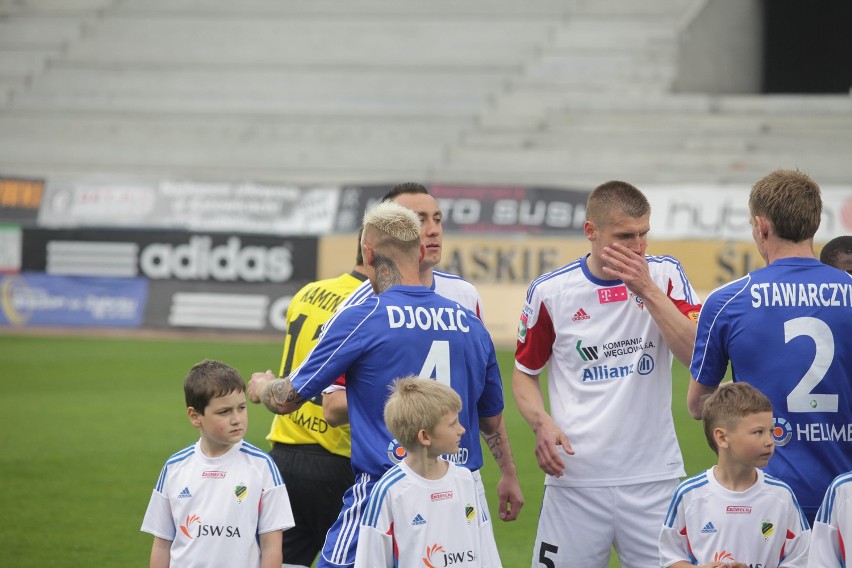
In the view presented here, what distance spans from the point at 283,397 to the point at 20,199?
24167 mm

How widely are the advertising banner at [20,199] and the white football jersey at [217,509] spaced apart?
23561 millimetres

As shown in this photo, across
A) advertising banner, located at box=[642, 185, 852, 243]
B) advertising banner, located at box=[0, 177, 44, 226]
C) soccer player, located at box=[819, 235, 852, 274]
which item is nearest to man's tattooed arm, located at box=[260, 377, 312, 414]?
soccer player, located at box=[819, 235, 852, 274]

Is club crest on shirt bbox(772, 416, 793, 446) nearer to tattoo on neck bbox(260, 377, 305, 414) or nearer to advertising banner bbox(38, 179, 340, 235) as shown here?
tattoo on neck bbox(260, 377, 305, 414)

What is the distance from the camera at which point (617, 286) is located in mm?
5578

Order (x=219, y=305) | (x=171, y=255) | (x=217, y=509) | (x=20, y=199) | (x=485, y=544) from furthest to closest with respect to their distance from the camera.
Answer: (x=20, y=199)
(x=171, y=255)
(x=219, y=305)
(x=217, y=509)
(x=485, y=544)

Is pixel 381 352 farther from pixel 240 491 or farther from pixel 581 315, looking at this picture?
pixel 581 315

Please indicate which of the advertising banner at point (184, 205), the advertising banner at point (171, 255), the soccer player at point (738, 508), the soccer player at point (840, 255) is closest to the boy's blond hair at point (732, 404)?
the soccer player at point (738, 508)

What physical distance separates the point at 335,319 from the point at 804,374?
1.79 meters

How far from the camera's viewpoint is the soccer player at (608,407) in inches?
214

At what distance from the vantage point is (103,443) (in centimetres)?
1237

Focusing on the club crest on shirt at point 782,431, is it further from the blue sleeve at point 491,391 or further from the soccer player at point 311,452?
the soccer player at point 311,452

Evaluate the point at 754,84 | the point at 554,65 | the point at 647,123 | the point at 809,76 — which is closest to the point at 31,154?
the point at 554,65

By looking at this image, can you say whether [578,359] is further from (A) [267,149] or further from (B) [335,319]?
(A) [267,149]

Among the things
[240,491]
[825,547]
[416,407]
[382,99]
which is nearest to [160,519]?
[240,491]
